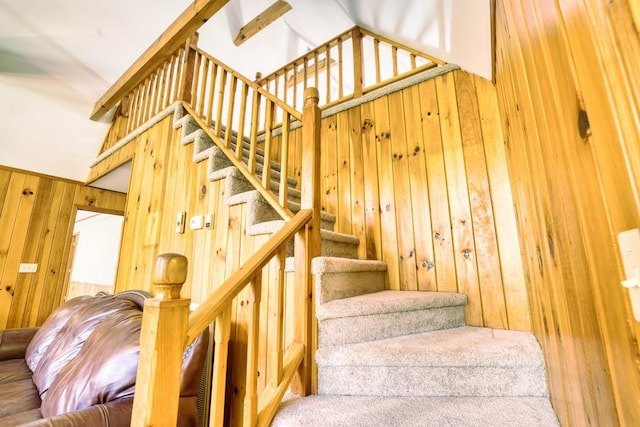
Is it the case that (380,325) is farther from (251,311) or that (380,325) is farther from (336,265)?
(251,311)

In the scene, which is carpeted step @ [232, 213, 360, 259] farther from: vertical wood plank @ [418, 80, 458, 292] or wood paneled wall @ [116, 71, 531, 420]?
vertical wood plank @ [418, 80, 458, 292]

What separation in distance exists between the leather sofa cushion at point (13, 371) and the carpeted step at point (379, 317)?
7.07 ft

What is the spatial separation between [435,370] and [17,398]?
2.22m

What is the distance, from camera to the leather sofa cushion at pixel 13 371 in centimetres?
182

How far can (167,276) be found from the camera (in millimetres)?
704

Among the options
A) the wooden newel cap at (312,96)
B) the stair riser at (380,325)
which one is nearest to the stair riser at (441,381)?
the stair riser at (380,325)

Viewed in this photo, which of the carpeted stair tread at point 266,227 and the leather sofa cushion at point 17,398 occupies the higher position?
the carpeted stair tread at point 266,227

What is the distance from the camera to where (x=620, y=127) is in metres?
0.31

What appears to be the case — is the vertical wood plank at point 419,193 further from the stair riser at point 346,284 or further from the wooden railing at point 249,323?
the wooden railing at point 249,323

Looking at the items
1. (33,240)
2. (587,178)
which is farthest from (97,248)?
(587,178)

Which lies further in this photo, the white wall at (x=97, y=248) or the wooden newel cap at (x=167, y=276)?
the white wall at (x=97, y=248)

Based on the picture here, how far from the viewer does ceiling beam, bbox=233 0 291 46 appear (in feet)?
10.6

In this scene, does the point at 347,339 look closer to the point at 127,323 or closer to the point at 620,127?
Result: the point at 127,323

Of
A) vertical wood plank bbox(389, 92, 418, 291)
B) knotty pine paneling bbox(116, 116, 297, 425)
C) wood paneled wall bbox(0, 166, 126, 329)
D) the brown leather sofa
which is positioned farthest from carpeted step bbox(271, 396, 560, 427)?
wood paneled wall bbox(0, 166, 126, 329)
